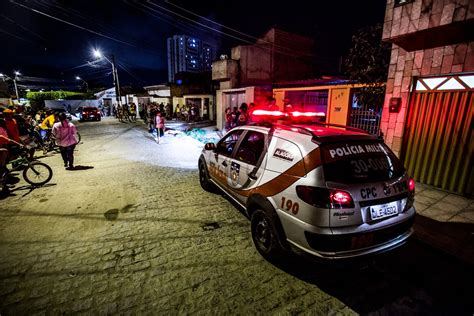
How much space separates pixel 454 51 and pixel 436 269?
4.73 m

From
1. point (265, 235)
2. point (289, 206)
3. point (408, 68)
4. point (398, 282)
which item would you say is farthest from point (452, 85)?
point (265, 235)

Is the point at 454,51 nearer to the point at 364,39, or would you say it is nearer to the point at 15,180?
the point at 364,39

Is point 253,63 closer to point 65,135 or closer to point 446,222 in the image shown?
point 65,135

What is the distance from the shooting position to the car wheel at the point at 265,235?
3.09m

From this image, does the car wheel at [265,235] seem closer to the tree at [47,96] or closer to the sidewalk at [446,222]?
the sidewalk at [446,222]

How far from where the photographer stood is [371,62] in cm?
723

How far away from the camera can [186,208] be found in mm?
4887

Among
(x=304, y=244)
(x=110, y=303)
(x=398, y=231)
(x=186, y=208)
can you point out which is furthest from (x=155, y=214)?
(x=398, y=231)

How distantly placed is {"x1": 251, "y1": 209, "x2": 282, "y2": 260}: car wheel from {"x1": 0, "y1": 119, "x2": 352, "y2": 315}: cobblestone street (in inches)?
6.4

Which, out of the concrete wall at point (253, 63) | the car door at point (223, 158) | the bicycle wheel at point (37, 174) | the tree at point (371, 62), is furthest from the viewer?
the concrete wall at point (253, 63)

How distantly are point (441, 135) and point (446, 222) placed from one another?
2.35 meters

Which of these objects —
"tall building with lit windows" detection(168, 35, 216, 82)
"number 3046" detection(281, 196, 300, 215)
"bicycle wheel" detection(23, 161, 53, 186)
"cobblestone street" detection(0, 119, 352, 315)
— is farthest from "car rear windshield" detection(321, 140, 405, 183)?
"tall building with lit windows" detection(168, 35, 216, 82)

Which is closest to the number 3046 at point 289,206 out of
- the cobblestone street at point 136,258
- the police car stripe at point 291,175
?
the police car stripe at point 291,175

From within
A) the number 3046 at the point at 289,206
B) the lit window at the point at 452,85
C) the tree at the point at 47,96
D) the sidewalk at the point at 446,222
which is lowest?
the sidewalk at the point at 446,222
